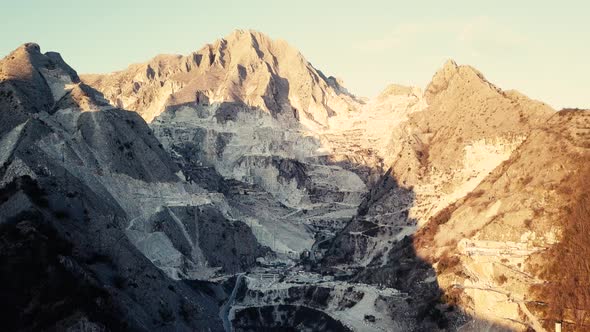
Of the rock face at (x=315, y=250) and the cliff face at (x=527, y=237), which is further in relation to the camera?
the cliff face at (x=527, y=237)

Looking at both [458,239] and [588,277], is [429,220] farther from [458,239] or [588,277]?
[588,277]

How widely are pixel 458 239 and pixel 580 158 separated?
20.5 meters

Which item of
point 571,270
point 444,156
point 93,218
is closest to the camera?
point 571,270

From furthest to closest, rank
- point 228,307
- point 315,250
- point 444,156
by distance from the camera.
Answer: point 315,250, point 444,156, point 228,307

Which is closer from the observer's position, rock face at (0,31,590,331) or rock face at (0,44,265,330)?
rock face at (0,44,265,330)

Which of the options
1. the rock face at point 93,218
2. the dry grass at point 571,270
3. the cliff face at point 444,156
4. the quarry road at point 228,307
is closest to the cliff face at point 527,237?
the dry grass at point 571,270

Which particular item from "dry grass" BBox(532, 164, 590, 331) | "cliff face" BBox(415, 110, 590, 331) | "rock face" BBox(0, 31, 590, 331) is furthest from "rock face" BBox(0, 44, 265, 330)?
"dry grass" BBox(532, 164, 590, 331)

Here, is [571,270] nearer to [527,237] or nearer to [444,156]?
[527,237]

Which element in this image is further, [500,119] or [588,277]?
[500,119]

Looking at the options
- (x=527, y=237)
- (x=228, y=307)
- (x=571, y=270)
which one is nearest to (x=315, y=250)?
(x=228, y=307)

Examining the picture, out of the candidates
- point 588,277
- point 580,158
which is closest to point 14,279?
point 588,277

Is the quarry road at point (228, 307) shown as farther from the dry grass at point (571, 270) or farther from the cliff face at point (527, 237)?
the dry grass at point (571, 270)

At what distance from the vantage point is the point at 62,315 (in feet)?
271

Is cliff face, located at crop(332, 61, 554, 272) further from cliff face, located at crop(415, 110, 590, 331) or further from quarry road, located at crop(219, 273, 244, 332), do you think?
quarry road, located at crop(219, 273, 244, 332)
